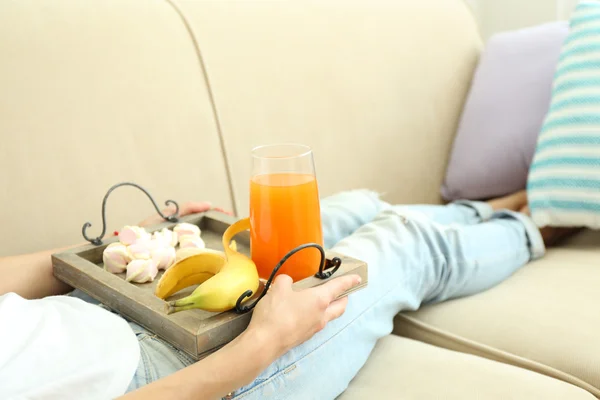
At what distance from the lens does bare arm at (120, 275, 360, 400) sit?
69cm

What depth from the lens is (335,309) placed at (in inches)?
33.4

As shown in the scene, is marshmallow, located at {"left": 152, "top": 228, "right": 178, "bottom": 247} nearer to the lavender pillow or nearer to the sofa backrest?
the sofa backrest

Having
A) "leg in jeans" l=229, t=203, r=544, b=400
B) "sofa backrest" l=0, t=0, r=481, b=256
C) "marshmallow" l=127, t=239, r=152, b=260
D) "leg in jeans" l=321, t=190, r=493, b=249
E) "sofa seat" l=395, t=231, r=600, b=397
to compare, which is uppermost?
"sofa backrest" l=0, t=0, r=481, b=256

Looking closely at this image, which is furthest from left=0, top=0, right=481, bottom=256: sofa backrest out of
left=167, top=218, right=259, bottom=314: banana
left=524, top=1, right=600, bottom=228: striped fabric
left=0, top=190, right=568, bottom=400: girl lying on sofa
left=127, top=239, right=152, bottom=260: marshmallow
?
left=167, top=218, right=259, bottom=314: banana

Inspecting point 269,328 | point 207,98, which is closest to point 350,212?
point 207,98

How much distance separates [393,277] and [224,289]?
426 mm

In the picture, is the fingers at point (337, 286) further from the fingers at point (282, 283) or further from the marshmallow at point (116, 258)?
the marshmallow at point (116, 258)

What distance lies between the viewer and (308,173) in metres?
0.85

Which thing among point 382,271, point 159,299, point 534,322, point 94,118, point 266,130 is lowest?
point 534,322

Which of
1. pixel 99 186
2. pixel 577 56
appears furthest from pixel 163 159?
pixel 577 56

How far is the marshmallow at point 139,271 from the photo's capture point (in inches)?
35.6

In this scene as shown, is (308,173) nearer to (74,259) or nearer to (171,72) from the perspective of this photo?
(74,259)

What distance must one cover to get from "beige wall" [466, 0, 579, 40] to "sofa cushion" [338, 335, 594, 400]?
1.66 m

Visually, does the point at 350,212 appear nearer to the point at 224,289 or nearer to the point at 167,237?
the point at 167,237
